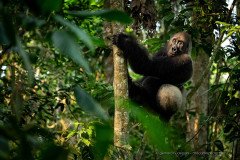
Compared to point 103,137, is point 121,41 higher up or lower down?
higher up

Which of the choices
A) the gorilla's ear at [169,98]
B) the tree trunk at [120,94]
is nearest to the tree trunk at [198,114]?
the gorilla's ear at [169,98]

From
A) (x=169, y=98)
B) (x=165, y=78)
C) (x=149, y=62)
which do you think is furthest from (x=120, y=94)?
(x=165, y=78)

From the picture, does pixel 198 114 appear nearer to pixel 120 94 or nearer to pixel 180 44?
pixel 180 44

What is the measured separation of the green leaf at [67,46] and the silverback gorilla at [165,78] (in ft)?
14.5

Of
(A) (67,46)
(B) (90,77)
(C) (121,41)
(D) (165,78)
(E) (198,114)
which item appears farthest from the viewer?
(E) (198,114)

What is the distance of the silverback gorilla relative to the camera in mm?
5840

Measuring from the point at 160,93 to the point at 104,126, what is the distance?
510 cm

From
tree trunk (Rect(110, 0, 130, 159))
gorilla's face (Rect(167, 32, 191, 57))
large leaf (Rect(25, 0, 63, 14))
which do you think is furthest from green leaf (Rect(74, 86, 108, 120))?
gorilla's face (Rect(167, 32, 191, 57))

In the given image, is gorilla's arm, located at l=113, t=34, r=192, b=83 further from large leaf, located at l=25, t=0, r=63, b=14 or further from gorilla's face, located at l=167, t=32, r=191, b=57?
large leaf, located at l=25, t=0, r=63, b=14

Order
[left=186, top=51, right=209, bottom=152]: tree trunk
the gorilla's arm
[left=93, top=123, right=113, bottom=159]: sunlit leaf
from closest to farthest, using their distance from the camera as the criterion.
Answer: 1. [left=93, top=123, right=113, bottom=159]: sunlit leaf
2. the gorilla's arm
3. [left=186, top=51, right=209, bottom=152]: tree trunk

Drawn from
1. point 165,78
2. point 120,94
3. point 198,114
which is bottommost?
point 198,114

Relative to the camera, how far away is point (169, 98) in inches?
230

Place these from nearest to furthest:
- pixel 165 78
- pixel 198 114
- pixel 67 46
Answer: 1. pixel 67 46
2. pixel 165 78
3. pixel 198 114

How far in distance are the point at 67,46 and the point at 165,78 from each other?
521cm
